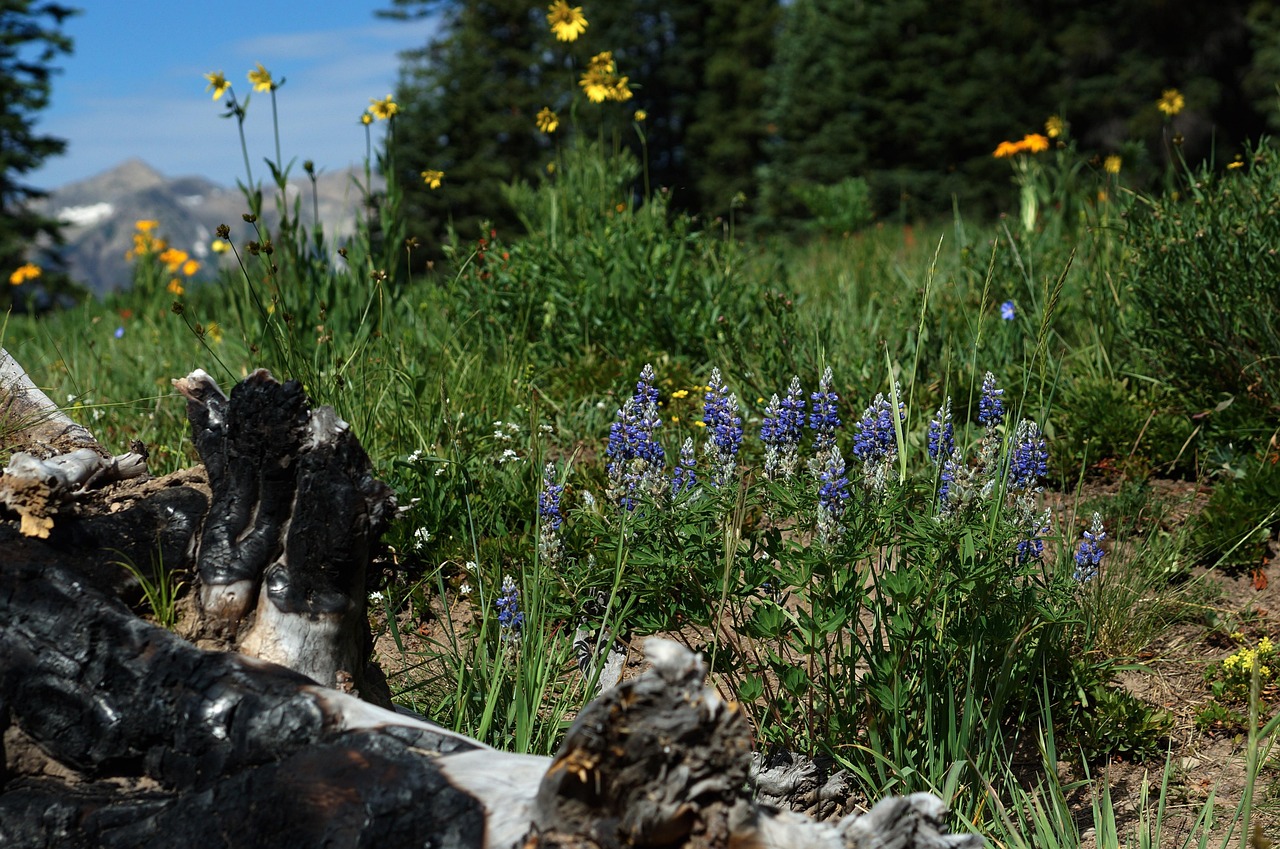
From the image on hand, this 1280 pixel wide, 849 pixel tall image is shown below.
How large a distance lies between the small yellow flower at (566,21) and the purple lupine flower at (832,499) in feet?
13.6

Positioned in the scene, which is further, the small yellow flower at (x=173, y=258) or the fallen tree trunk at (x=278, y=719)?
the small yellow flower at (x=173, y=258)

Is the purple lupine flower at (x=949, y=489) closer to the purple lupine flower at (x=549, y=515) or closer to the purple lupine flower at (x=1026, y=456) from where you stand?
the purple lupine flower at (x=1026, y=456)

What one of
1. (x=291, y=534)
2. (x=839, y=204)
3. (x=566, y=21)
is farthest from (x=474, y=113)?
(x=291, y=534)

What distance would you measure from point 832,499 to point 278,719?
1218 mm

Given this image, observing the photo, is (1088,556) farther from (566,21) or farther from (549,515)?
(566,21)

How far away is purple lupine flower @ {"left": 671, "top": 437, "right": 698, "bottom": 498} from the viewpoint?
8.18 ft

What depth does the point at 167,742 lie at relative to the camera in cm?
173

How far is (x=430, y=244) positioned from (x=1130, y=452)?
64.2 ft

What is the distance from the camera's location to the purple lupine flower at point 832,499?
214 cm

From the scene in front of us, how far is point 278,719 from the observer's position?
167 cm

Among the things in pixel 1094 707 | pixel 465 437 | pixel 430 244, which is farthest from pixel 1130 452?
pixel 430 244

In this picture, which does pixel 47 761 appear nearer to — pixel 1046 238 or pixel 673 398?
pixel 673 398

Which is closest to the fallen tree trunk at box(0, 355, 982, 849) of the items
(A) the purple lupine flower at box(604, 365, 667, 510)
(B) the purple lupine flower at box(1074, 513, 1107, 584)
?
(A) the purple lupine flower at box(604, 365, 667, 510)

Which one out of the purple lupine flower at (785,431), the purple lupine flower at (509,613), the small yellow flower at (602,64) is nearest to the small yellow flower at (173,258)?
the small yellow flower at (602,64)
